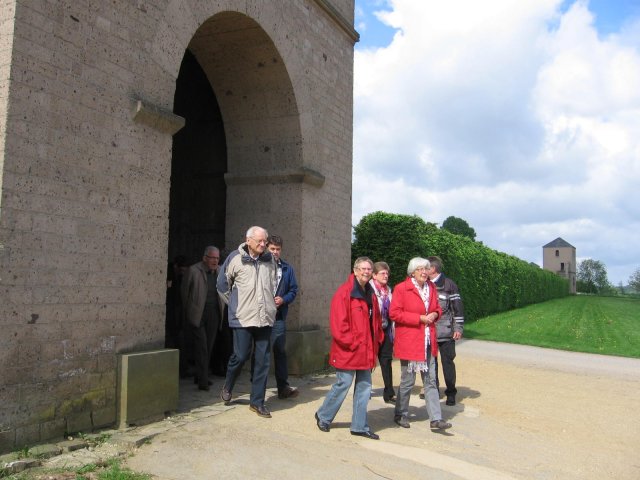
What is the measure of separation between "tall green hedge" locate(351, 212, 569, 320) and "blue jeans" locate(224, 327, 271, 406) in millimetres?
7507

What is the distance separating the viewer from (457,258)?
18.4m

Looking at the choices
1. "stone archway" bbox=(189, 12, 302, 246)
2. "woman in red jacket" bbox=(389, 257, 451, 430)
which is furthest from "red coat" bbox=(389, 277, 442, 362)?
"stone archway" bbox=(189, 12, 302, 246)

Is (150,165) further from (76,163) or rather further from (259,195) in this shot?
(259,195)

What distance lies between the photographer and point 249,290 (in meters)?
5.54

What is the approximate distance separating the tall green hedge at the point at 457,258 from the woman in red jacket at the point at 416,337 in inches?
283

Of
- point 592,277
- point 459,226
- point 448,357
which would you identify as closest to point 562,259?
point 592,277

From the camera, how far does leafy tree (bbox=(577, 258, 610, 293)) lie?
10900 cm

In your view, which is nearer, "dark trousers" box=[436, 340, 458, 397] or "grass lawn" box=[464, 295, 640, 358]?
"dark trousers" box=[436, 340, 458, 397]

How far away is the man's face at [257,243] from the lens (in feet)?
18.2

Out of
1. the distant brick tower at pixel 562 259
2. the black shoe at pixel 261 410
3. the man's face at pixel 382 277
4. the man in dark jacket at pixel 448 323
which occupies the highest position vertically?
the distant brick tower at pixel 562 259

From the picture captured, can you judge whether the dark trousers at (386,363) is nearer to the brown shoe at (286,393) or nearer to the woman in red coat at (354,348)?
the brown shoe at (286,393)

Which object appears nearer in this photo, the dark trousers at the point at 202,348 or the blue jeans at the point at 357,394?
the blue jeans at the point at 357,394

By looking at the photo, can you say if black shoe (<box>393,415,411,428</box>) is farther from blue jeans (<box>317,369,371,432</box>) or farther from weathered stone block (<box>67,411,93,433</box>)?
weathered stone block (<box>67,411,93,433</box>)

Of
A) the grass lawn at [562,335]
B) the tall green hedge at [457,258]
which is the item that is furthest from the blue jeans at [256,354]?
the grass lawn at [562,335]
